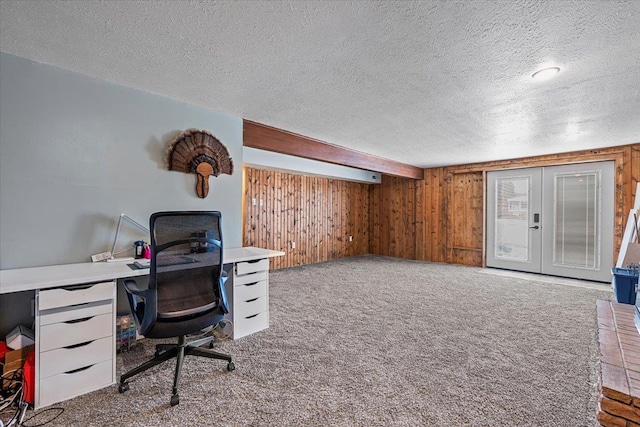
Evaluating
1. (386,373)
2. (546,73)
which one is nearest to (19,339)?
(386,373)

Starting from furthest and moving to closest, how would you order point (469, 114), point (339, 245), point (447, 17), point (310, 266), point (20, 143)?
point (339, 245), point (310, 266), point (469, 114), point (20, 143), point (447, 17)

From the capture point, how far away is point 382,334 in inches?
108

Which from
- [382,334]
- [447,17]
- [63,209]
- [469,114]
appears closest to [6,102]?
[63,209]

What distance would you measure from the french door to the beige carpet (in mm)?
1476

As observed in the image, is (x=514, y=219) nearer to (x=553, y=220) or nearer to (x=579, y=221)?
(x=553, y=220)

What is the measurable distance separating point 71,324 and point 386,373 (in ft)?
6.90

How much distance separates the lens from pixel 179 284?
1.87m

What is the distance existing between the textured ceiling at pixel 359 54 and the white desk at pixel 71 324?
1503mm

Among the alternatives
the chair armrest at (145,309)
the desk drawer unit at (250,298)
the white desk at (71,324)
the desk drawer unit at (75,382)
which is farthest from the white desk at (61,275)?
the desk drawer unit at (250,298)

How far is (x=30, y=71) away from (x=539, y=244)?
716cm

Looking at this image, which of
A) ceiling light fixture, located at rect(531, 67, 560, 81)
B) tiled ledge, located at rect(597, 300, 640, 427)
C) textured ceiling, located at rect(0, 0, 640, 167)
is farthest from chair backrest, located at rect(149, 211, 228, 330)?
ceiling light fixture, located at rect(531, 67, 560, 81)

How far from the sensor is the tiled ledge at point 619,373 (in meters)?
1.14

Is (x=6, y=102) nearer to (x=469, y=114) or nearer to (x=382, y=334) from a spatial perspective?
(x=382, y=334)

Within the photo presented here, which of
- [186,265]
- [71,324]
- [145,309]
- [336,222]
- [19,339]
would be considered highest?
[336,222]
